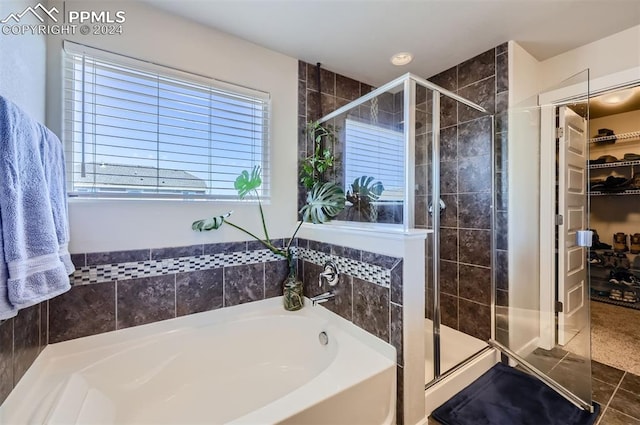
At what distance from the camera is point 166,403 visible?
1444 mm

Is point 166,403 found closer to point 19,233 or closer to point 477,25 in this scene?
point 19,233

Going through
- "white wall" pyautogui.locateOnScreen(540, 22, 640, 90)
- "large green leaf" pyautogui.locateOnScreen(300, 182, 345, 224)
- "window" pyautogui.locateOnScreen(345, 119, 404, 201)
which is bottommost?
"large green leaf" pyautogui.locateOnScreen(300, 182, 345, 224)

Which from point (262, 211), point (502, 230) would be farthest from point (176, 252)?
point (502, 230)

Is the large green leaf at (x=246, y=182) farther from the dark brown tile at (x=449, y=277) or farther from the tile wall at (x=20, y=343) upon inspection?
the dark brown tile at (x=449, y=277)

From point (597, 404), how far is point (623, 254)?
8.60 ft

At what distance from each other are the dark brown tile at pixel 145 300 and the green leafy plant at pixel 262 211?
1.33ft

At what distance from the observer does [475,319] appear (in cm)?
215

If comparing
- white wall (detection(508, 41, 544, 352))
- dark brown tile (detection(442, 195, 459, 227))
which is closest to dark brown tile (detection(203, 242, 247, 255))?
dark brown tile (detection(442, 195, 459, 227))

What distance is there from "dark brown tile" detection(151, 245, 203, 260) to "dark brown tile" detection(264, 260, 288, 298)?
514mm

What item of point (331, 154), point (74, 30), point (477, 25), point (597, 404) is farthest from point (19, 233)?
point (597, 404)

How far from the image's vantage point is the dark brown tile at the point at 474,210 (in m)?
2.09

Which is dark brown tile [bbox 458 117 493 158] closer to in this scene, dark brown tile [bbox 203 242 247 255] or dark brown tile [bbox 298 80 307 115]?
dark brown tile [bbox 298 80 307 115]

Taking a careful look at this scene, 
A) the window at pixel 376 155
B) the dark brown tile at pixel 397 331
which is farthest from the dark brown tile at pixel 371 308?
the window at pixel 376 155

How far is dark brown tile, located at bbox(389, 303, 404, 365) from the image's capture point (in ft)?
4.42
